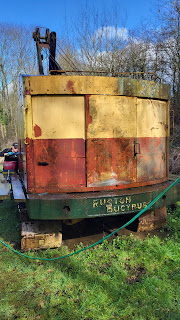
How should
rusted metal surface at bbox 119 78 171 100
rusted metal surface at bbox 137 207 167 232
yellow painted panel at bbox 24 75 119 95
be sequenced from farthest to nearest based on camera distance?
rusted metal surface at bbox 137 207 167 232 → rusted metal surface at bbox 119 78 171 100 → yellow painted panel at bbox 24 75 119 95

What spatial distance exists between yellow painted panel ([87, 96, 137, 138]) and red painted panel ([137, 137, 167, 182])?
0.35m

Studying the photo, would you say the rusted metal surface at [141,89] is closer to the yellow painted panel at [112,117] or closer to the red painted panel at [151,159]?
the yellow painted panel at [112,117]

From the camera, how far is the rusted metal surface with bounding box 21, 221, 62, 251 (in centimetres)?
377

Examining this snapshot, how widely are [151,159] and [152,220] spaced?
1158 mm

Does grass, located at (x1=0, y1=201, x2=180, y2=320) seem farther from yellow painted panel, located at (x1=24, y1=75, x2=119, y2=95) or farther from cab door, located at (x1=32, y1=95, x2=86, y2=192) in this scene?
yellow painted panel, located at (x1=24, y1=75, x2=119, y2=95)

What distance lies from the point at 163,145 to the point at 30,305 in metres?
3.32

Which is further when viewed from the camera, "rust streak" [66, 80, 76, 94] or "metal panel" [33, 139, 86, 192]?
"metal panel" [33, 139, 86, 192]

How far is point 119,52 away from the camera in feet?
59.8

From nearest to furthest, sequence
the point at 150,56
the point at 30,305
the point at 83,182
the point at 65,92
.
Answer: the point at 30,305, the point at 65,92, the point at 83,182, the point at 150,56

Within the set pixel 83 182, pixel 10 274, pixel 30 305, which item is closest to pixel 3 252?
pixel 10 274

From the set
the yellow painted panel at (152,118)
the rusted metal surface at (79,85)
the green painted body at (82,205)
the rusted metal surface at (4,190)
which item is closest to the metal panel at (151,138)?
the yellow painted panel at (152,118)

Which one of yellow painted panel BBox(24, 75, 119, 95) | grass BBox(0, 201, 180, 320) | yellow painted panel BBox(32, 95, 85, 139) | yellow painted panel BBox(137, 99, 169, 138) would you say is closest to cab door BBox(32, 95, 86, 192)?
yellow painted panel BBox(32, 95, 85, 139)

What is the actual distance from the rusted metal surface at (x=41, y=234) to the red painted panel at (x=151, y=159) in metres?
1.60

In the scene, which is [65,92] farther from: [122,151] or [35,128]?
[122,151]
